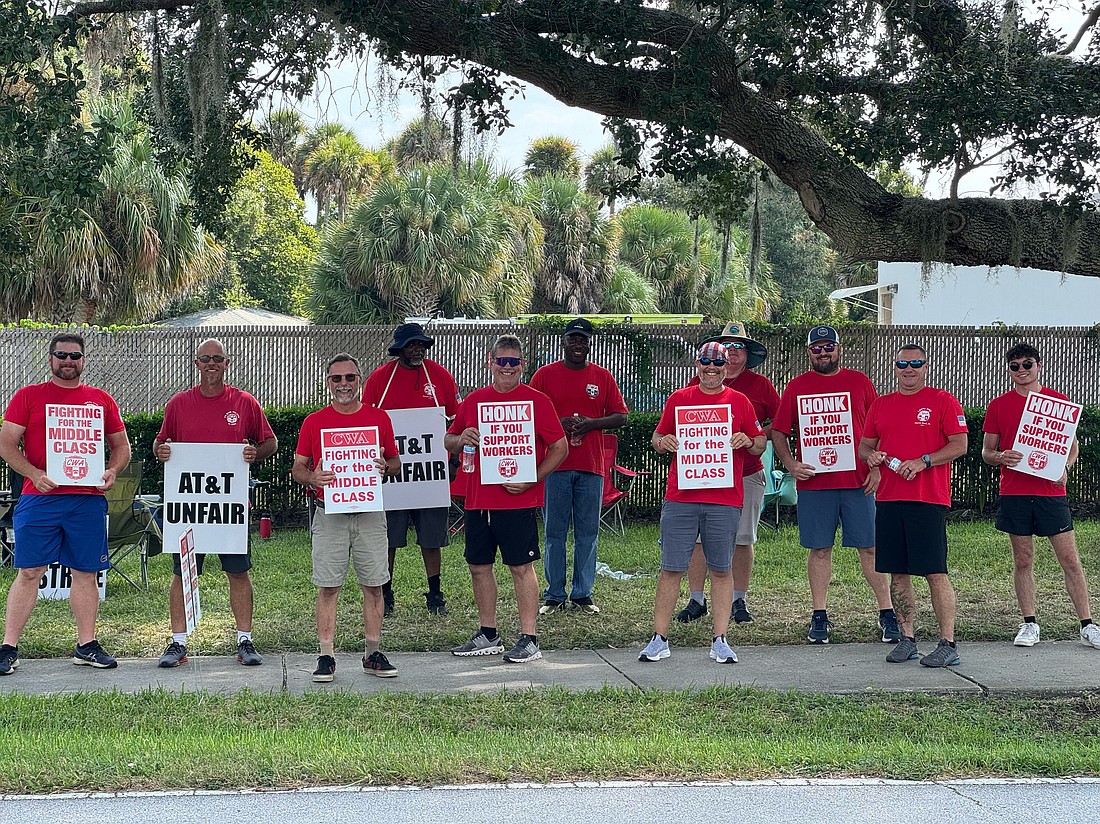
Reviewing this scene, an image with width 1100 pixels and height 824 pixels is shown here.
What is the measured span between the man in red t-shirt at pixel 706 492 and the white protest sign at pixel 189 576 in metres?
2.81

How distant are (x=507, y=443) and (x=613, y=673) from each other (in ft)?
5.31

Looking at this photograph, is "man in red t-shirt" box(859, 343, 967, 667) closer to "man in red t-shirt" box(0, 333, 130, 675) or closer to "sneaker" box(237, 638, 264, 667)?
"sneaker" box(237, 638, 264, 667)

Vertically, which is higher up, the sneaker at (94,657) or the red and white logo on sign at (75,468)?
the red and white logo on sign at (75,468)

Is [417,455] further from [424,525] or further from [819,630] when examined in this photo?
[819,630]

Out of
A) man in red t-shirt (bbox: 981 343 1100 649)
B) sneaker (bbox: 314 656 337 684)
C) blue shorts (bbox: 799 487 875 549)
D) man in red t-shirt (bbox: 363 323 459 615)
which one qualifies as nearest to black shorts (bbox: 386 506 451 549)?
man in red t-shirt (bbox: 363 323 459 615)

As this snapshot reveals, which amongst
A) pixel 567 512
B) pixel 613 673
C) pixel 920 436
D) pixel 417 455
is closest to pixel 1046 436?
pixel 920 436

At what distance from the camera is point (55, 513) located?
7641mm

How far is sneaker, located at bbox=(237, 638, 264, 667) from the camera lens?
771 cm

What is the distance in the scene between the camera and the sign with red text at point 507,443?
7918 millimetres

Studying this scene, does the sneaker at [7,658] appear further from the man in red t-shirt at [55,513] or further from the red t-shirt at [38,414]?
the red t-shirt at [38,414]

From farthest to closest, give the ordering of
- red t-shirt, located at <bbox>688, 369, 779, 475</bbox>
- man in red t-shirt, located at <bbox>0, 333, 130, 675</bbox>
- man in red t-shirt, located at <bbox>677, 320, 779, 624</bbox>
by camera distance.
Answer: red t-shirt, located at <bbox>688, 369, 779, 475</bbox>
man in red t-shirt, located at <bbox>677, 320, 779, 624</bbox>
man in red t-shirt, located at <bbox>0, 333, 130, 675</bbox>

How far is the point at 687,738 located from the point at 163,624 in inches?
175

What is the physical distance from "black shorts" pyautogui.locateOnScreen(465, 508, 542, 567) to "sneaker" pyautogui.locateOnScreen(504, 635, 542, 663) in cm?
50

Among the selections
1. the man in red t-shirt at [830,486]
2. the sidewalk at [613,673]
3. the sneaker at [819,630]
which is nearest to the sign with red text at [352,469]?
the sidewalk at [613,673]
